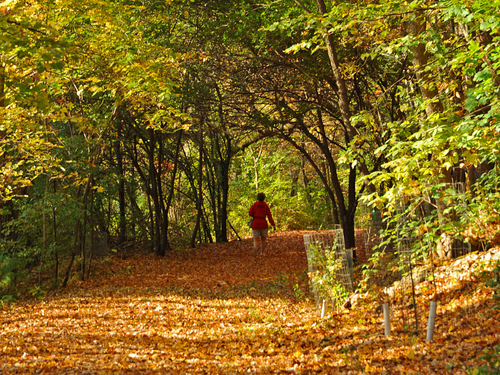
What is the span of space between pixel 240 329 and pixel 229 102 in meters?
6.32

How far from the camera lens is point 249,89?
10891 mm

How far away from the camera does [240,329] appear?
21.8 feet

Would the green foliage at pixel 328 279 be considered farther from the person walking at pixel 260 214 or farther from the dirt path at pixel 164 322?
the person walking at pixel 260 214

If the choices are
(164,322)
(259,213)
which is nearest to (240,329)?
(164,322)

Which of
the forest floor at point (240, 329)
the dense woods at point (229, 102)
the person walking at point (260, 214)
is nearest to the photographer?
the forest floor at point (240, 329)

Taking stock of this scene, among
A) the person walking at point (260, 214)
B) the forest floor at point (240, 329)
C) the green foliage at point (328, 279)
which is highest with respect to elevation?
the person walking at point (260, 214)

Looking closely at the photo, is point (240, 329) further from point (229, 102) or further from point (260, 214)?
point (229, 102)

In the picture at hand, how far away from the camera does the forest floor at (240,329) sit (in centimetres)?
461

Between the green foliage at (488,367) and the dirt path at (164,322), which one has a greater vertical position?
the green foliage at (488,367)

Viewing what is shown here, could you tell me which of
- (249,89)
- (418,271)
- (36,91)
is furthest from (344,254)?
(249,89)

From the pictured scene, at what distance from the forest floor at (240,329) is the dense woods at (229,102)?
0.79 metres

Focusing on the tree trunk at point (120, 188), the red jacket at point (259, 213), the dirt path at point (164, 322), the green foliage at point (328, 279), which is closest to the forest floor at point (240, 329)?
the dirt path at point (164, 322)

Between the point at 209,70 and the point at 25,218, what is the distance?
15.6 feet

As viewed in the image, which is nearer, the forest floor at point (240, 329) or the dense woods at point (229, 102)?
the forest floor at point (240, 329)
